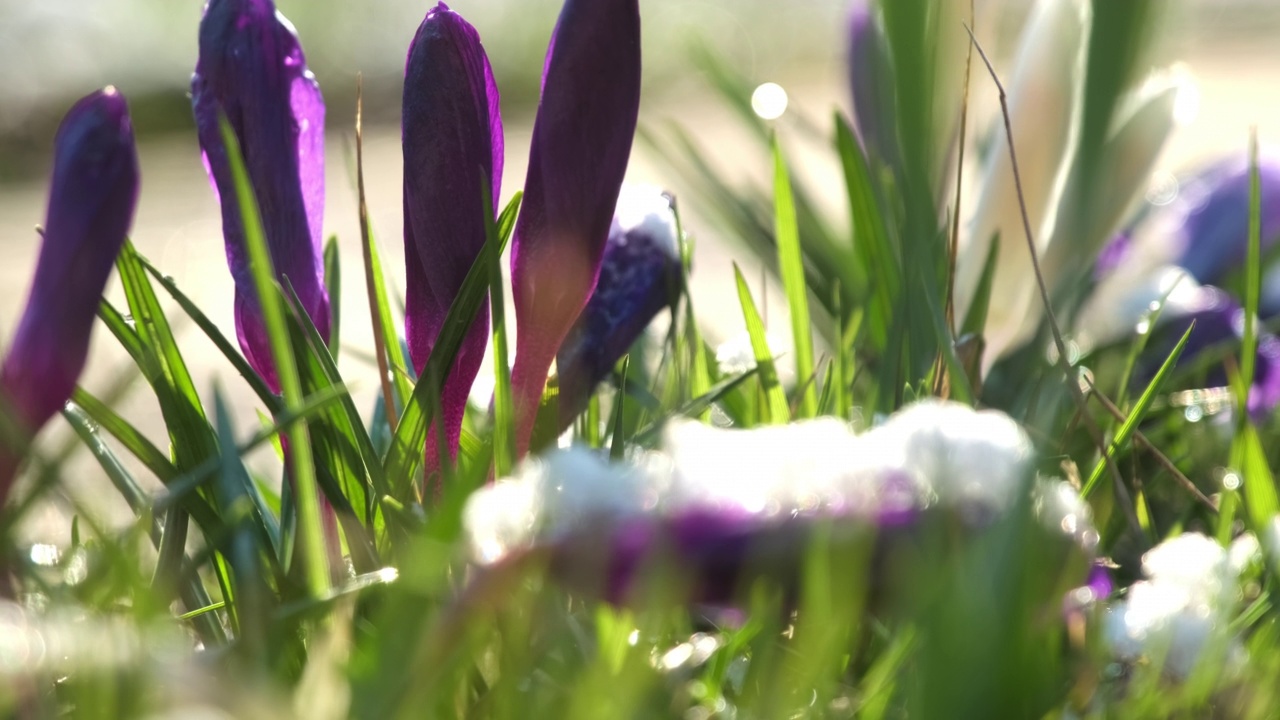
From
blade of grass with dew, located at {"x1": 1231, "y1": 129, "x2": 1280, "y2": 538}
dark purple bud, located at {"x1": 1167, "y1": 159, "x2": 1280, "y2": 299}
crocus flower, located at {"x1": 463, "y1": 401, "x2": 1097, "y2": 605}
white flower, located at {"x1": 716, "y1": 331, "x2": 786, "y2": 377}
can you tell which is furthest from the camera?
dark purple bud, located at {"x1": 1167, "y1": 159, "x2": 1280, "y2": 299}

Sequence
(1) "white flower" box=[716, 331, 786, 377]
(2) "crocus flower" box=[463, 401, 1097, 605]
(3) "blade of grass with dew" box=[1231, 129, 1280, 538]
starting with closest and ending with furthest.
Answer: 1. (2) "crocus flower" box=[463, 401, 1097, 605]
2. (3) "blade of grass with dew" box=[1231, 129, 1280, 538]
3. (1) "white flower" box=[716, 331, 786, 377]

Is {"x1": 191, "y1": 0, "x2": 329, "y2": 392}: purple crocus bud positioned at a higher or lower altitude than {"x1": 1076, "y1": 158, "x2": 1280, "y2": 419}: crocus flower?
higher

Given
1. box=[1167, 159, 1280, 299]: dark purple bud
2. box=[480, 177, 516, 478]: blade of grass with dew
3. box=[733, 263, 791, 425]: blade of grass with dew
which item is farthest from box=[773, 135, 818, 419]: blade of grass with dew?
box=[1167, 159, 1280, 299]: dark purple bud

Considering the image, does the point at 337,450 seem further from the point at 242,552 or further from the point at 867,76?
the point at 867,76

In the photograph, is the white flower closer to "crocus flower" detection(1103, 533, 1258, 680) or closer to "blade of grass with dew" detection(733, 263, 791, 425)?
"blade of grass with dew" detection(733, 263, 791, 425)

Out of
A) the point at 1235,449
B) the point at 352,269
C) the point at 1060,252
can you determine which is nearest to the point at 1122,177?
the point at 1060,252

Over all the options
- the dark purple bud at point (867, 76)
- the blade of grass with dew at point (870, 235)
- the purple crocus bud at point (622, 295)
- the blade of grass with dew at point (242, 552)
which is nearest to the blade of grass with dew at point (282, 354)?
the blade of grass with dew at point (242, 552)

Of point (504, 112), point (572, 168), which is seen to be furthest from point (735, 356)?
point (504, 112)
